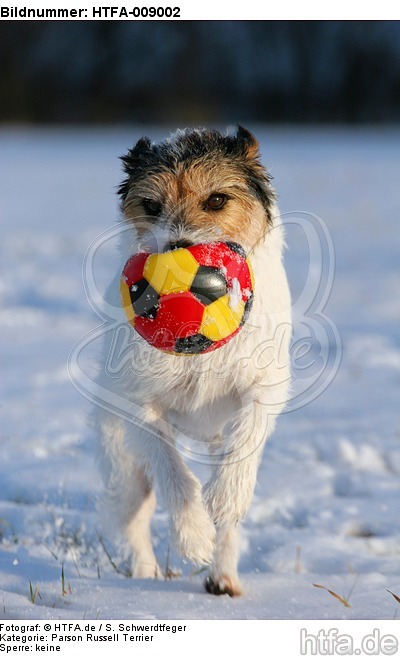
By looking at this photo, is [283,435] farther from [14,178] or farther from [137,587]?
[14,178]

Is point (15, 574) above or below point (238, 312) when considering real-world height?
below

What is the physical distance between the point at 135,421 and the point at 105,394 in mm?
237

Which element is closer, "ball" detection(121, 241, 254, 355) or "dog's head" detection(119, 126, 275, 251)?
"ball" detection(121, 241, 254, 355)

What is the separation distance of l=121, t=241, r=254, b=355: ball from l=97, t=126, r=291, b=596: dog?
13 cm

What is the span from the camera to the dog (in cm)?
309

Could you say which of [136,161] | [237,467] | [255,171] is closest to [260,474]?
[237,467]

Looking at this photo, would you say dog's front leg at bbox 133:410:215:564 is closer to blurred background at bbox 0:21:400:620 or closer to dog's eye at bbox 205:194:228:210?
blurred background at bbox 0:21:400:620

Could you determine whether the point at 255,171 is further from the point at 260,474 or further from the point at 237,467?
the point at 260,474

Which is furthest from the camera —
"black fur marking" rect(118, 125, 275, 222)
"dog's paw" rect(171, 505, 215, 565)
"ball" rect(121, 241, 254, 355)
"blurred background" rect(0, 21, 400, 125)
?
"blurred background" rect(0, 21, 400, 125)

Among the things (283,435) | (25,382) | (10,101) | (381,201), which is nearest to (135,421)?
(283,435)

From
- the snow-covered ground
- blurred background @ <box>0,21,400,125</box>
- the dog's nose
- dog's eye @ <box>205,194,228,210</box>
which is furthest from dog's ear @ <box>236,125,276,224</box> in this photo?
blurred background @ <box>0,21,400,125</box>

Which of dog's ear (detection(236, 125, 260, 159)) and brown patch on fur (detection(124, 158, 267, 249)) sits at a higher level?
dog's ear (detection(236, 125, 260, 159))

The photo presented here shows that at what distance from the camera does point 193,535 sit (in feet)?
10.00

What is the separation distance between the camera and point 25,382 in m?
5.74
